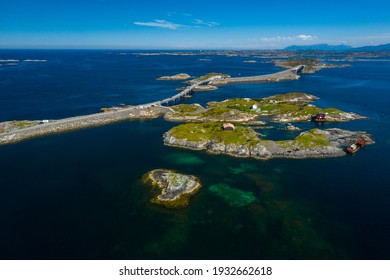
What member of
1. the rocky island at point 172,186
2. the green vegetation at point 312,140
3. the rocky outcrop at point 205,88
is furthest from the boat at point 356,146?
the rocky outcrop at point 205,88

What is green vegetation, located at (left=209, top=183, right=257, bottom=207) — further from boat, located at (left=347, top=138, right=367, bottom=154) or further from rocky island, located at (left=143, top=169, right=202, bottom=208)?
boat, located at (left=347, top=138, right=367, bottom=154)

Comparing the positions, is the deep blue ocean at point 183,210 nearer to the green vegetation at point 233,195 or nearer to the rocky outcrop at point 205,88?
the green vegetation at point 233,195

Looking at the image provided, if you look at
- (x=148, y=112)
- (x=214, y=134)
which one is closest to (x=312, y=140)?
(x=214, y=134)

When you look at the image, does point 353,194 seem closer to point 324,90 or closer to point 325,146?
point 325,146

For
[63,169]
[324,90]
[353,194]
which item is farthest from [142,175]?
[324,90]

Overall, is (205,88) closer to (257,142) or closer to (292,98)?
(292,98)
